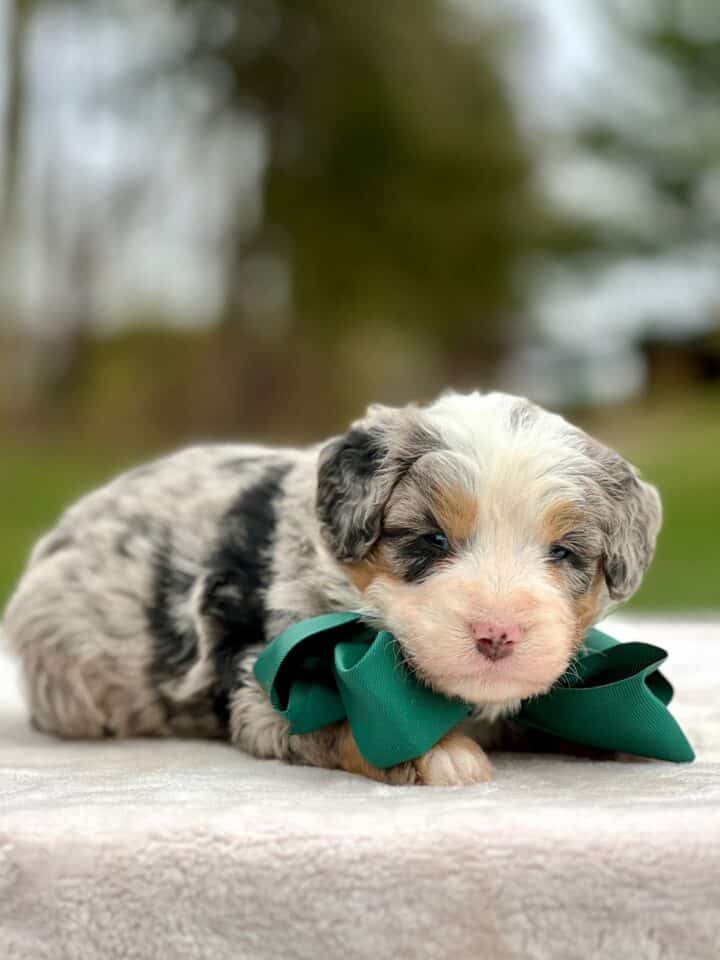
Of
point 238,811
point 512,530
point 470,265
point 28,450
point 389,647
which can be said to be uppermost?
point 470,265

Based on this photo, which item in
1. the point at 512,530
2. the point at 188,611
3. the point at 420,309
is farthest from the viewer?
the point at 420,309

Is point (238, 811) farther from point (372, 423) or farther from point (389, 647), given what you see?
point (372, 423)

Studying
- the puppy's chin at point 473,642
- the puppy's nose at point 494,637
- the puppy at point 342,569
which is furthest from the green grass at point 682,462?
the puppy's nose at point 494,637

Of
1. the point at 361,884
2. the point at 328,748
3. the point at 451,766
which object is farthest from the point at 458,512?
the point at 361,884

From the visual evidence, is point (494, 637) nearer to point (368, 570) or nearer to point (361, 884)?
point (368, 570)

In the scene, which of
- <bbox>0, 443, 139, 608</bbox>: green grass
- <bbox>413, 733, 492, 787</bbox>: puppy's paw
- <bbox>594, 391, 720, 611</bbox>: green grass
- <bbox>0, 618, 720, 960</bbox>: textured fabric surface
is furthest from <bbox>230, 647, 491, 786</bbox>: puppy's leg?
<bbox>0, 443, 139, 608</bbox>: green grass

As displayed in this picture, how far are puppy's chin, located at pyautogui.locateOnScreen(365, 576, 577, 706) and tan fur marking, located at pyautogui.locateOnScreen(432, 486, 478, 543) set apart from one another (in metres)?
0.12

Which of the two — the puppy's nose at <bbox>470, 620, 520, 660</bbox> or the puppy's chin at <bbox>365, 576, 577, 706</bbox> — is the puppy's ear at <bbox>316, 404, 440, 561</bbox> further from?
the puppy's nose at <bbox>470, 620, 520, 660</bbox>

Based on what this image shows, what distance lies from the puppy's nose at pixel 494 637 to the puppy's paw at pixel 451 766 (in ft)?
1.12

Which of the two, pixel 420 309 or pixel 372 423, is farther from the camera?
pixel 420 309

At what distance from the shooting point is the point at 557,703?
9.95 ft

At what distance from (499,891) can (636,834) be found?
27 cm

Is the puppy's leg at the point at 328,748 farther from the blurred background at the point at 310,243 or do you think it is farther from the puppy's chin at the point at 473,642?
the blurred background at the point at 310,243


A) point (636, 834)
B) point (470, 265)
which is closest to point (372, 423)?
point (636, 834)
